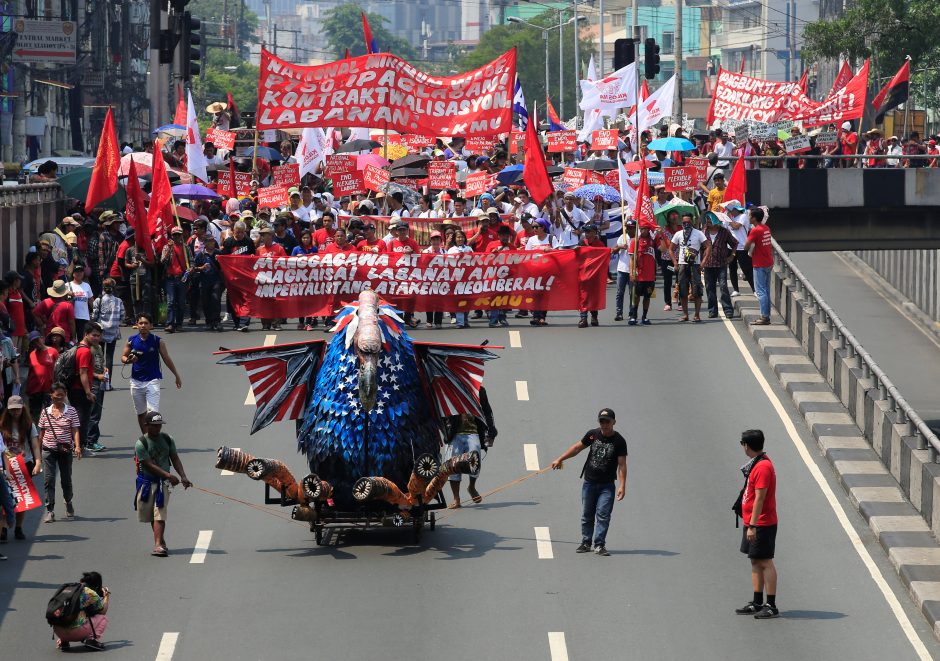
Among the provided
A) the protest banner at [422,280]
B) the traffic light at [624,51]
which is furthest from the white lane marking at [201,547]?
the traffic light at [624,51]

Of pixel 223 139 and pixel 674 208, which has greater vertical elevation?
pixel 223 139

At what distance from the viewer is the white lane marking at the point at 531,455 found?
2042 centimetres

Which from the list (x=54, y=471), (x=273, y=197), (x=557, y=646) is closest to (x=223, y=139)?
(x=273, y=197)

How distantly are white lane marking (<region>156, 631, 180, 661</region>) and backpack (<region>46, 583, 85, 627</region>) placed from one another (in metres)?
0.77

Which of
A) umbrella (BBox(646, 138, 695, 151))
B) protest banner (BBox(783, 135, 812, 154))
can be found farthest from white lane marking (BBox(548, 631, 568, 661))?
protest banner (BBox(783, 135, 812, 154))

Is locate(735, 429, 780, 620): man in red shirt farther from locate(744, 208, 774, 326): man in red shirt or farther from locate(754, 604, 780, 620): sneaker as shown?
locate(744, 208, 774, 326): man in red shirt

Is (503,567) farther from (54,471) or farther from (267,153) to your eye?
(267,153)

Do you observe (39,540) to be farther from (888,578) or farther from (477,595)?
(888,578)

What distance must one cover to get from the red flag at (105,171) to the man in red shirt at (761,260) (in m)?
10.5

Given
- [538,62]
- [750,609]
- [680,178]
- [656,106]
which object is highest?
[538,62]

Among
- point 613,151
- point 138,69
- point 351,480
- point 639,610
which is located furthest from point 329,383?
point 138,69

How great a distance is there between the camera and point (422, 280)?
28.3 meters

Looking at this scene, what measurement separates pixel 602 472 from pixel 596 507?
499 millimetres

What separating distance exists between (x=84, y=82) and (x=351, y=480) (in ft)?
229
